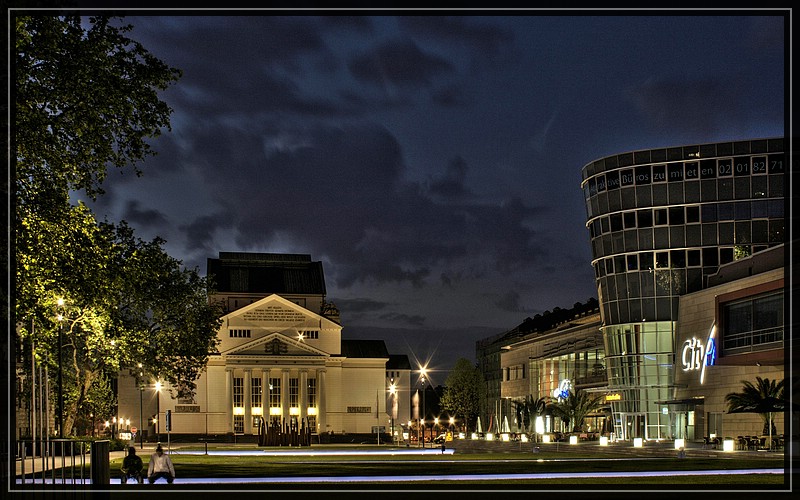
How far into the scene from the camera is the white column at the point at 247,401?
146 m

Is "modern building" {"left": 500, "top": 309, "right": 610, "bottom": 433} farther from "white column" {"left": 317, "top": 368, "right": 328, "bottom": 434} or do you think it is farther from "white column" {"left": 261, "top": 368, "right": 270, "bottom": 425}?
"white column" {"left": 261, "top": 368, "right": 270, "bottom": 425}

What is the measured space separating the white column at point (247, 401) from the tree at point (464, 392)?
36.1 meters

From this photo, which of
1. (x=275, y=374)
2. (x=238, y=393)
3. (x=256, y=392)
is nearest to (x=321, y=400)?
(x=275, y=374)

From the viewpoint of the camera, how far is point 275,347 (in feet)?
482

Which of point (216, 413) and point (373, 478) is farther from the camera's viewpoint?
point (216, 413)

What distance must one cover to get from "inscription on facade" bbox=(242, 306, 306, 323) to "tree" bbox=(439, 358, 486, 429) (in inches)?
1325

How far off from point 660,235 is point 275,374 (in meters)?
80.6

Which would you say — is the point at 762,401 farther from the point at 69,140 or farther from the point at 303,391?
the point at 303,391

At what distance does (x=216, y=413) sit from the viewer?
5738 inches

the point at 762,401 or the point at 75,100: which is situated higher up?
the point at 75,100

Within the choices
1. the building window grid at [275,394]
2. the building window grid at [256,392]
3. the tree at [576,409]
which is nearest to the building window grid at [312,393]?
the building window grid at [275,394]

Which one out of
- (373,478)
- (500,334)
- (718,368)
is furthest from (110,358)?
(500,334)
